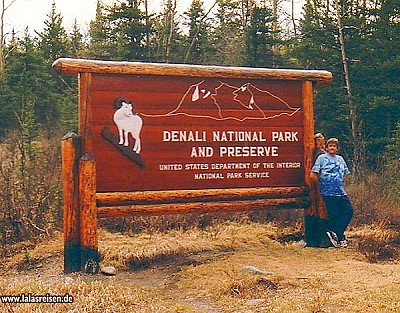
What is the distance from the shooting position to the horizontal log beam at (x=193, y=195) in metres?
7.49

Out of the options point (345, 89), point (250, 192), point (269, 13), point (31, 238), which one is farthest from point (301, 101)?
point (269, 13)

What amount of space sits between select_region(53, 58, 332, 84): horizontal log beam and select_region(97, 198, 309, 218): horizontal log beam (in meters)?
1.73

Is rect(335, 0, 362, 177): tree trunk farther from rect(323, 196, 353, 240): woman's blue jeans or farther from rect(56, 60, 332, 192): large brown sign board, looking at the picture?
rect(56, 60, 332, 192): large brown sign board

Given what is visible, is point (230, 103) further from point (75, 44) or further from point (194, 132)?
point (75, 44)

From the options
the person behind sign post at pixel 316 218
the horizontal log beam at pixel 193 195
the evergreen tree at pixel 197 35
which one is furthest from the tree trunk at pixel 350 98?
the horizontal log beam at pixel 193 195

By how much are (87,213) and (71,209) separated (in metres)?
0.21

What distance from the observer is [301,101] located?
876 centimetres

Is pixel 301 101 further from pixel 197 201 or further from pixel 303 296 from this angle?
pixel 303 296

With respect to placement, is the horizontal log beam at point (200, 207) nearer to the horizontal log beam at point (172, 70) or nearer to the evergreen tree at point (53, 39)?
the horizontal log beam at point (172, 70)

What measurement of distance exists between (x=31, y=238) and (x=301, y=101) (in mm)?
4791

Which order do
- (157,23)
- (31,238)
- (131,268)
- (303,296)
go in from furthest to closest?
(157,23) → (31,238) → (131,268) → (303,296)

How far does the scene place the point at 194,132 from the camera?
805cm

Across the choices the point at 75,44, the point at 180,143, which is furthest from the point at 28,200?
the point at 75,44

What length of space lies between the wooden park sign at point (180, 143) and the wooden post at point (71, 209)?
0.04 feet
